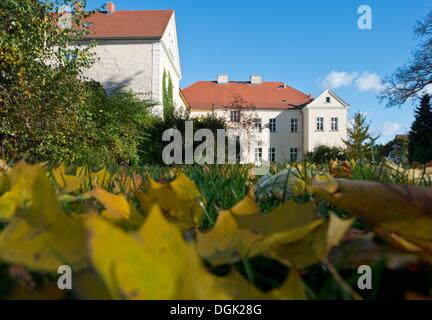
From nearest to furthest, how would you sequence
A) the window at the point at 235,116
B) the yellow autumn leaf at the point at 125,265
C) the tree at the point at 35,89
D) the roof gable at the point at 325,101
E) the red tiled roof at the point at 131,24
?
the yellow autumn leaf at the point at 125,265, the tree at the point at 35,89, the red tiled roof at the point at 131,24, the window at the point at 235,116, the roof gable at the point at 325,101

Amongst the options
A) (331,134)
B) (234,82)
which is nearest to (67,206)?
(331,134)

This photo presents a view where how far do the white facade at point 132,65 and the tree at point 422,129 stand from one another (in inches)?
671

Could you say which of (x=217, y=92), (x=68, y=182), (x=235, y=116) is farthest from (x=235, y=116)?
(x=68, y=182)

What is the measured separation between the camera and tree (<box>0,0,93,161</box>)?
656 centimetres

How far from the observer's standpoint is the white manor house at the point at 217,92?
2217 centimetres

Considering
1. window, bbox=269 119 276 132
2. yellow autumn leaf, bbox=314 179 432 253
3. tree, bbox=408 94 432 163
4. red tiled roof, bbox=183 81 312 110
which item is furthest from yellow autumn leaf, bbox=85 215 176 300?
window, bbox=269 119 276 132

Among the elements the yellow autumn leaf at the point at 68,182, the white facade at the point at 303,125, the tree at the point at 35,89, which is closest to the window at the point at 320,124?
the white facade at the point at 303,125

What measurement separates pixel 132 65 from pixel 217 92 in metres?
18.4

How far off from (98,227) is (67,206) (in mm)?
546

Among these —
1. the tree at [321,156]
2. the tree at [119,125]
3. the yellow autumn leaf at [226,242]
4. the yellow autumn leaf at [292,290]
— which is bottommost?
the yellow autumn leaf at [292,290]

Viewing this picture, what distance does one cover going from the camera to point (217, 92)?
39.7 meters

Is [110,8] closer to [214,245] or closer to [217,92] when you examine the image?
[217,92]

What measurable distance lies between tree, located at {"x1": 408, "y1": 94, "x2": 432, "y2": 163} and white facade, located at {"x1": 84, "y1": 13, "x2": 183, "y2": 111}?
17047 mm

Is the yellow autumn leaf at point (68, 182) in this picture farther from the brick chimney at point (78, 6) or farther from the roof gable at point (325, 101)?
the roof gable at point (325, 101)
